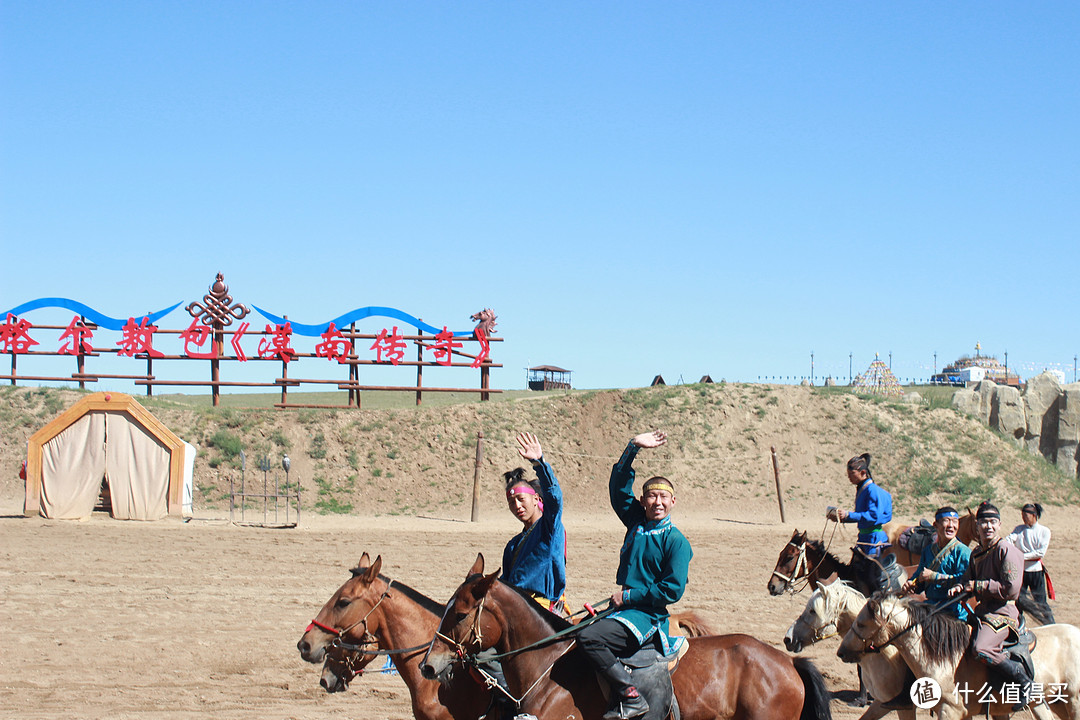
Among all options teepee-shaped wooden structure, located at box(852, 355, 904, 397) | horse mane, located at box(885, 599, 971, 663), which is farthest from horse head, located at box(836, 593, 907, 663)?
teepee-shaped wooden structure, located at box(852, 355, 904, 397)

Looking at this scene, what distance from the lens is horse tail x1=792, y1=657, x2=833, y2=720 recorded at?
578 centimetres

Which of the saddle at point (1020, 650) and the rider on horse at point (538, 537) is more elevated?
the rider on horse at point (538, 537)

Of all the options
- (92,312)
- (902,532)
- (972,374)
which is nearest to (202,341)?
(92,312)

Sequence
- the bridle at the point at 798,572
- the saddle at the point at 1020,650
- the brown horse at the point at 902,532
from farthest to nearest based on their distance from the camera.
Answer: the brown horse at the point at 902,532
the bridle at the point at 798,572
the saddle at the point at 1020,650

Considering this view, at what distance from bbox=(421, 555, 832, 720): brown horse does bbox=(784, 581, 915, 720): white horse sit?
145 centimetres

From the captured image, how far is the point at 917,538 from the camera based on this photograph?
9594 mm

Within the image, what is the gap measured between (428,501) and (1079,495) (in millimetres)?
21110

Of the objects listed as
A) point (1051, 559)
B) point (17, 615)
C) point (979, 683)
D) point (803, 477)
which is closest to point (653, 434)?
point (979, 683)

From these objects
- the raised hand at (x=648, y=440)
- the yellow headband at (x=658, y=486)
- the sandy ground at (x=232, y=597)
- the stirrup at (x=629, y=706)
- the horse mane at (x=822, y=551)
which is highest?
the raised hand at (x=648, y=440)

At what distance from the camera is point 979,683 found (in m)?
6.88

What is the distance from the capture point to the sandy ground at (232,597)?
8789 mm

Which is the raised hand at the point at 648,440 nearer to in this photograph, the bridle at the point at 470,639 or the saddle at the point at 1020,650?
the bridle at the point at 470,639

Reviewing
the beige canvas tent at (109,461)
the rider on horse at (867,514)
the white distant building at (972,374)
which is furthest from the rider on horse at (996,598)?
the white distant building at (972,374)

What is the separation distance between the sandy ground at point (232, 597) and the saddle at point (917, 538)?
1.55 metres
